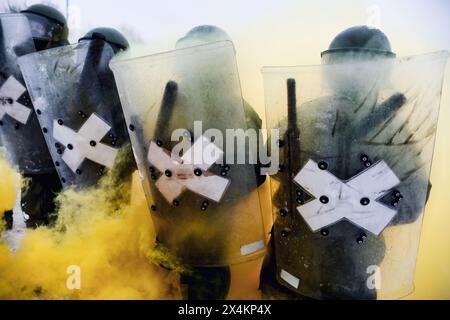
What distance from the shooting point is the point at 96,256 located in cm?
180

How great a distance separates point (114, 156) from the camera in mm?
1668

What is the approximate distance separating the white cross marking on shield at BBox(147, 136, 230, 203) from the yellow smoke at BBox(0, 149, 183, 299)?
1.12 ft

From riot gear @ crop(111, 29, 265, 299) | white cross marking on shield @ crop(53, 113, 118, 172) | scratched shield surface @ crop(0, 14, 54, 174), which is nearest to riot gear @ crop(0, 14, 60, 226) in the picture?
scratched shield surface @ crop(0, 14, 54, 174)

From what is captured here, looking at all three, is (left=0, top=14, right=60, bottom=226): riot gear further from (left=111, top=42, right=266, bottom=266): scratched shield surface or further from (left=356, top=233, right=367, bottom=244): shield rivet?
(left=356, top=233, right=367, bottom=244): shield rivet

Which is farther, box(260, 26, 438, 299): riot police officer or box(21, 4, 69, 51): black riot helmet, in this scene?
box(21, 4, 69, 51): black riot helmet

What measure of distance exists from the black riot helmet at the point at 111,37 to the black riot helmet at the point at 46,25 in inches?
10.2

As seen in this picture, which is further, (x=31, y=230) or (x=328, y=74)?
(x=31, y=230)

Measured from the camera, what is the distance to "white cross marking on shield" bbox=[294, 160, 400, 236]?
1.19 m

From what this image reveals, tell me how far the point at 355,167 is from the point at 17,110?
1686 millimetres

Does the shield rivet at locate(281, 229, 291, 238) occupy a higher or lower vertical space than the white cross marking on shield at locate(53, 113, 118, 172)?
lower

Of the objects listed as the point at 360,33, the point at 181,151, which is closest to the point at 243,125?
the point at 181,151

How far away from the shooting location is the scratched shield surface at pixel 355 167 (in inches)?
45.3
